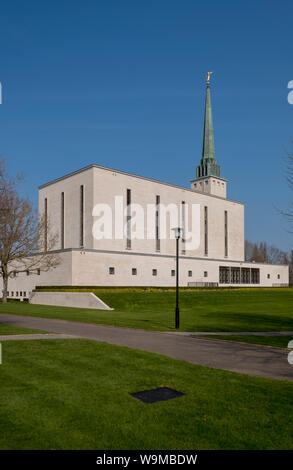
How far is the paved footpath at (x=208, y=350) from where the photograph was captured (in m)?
9.48

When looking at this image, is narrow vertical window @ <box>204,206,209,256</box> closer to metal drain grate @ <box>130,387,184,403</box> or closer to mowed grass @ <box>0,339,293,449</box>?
mowed grass @ <box>0,339,293,449</box>

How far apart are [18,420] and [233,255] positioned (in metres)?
68.7

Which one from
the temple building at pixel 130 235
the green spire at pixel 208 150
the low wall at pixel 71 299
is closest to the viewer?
the low wall at pixel 71 299

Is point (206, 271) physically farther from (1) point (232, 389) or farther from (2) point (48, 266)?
(1) point (232, 389)

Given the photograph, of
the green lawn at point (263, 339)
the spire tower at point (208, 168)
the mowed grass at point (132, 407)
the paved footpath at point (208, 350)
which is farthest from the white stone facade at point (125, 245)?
the mowed grass at point (132, 407)

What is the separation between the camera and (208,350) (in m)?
12.0

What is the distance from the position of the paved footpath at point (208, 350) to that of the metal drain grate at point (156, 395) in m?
2.51

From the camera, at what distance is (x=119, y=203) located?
52.3m

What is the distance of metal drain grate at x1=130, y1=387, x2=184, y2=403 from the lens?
683 cm

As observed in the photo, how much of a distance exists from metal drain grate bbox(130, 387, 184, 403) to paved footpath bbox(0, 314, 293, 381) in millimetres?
2514

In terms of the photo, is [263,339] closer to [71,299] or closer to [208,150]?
[71,299]

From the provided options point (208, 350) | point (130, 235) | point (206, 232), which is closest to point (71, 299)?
point (130, 235)

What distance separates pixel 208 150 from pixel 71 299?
208ft

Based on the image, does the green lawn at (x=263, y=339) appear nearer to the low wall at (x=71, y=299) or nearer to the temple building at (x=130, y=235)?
the low wall at (x=71, y=299)
